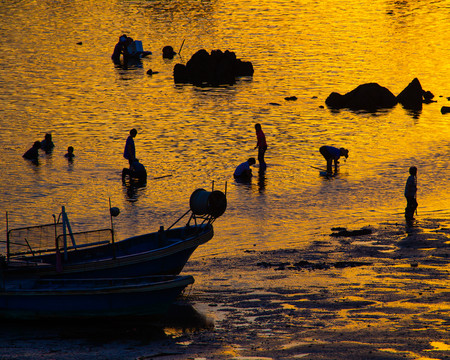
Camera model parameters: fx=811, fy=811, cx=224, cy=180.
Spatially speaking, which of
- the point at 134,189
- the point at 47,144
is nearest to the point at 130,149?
the point at 134,189

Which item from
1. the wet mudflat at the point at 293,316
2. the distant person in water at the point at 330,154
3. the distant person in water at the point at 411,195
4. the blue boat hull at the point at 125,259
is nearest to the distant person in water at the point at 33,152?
the distant person in water at the point at 330,154

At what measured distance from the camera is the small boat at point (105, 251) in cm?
1781

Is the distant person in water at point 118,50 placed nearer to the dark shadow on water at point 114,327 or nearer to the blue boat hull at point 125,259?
the blue boat hull at point 125,259

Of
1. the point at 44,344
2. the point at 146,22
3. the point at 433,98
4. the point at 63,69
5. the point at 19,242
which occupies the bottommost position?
the point at 44,344

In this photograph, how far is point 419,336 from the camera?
1520cm

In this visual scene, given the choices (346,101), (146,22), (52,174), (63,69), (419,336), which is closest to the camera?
(419,336)

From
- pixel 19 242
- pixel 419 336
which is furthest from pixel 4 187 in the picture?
pixel 419 336

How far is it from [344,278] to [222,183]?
10.9 metres

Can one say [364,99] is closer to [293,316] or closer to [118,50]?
[118,50]

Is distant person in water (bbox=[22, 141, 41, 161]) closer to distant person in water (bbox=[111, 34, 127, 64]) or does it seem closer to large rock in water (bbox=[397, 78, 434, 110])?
large rock in water (bbox=[397, 78, 434, 110])

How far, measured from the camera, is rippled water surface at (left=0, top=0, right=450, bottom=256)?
Answer: 1003 inches

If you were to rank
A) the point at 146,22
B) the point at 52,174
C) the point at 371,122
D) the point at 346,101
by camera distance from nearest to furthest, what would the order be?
1. the point at 52,174
2. the point at 371,122
3. the point at 346,101
4. the point at 146,22

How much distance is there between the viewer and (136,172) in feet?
96.2

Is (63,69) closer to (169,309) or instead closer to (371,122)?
(371,122)
